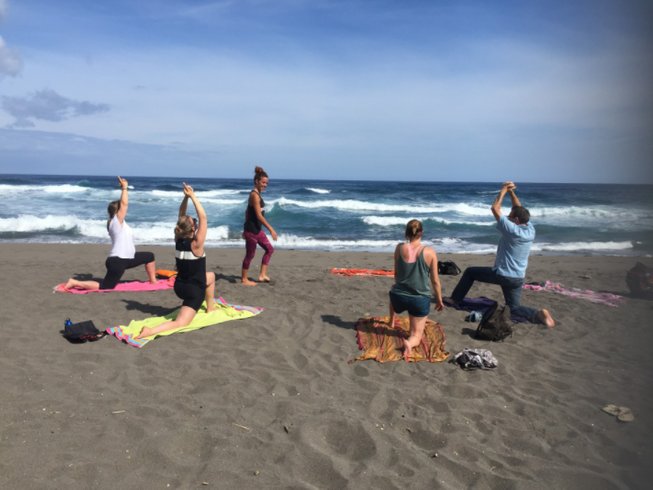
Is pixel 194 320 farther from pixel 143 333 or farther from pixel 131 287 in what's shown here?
pixel 131 287

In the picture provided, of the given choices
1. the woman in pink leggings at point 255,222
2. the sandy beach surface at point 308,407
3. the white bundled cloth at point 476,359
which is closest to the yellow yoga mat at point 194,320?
the sandy beach surface at point 308,407

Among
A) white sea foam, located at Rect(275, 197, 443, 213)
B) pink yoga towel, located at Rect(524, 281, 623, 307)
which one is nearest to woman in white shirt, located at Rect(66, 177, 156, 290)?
pink yoga towel, located at Rect(524, 281, 623, 307)

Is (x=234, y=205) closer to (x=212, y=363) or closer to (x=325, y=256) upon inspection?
(x=325, y=256)

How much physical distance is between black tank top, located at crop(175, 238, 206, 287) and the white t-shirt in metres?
2.28

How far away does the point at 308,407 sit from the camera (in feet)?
13.4

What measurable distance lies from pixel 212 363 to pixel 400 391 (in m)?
1.86

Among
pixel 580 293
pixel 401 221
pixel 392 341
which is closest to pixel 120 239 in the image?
pixel 392 341

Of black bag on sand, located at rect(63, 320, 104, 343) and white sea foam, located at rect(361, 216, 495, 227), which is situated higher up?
white sea foam, located at rect(361, 216, 495, 227)

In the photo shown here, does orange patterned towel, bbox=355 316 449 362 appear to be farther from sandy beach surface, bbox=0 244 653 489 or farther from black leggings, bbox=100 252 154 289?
black leggings, bbox=100 252 154 289

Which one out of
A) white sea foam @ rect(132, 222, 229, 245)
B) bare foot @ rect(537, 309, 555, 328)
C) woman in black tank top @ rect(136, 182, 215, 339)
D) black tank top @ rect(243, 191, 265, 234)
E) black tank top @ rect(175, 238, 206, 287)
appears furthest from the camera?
white sea foam @ rect(132, 222, 229, 245)

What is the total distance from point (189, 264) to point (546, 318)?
4.47m

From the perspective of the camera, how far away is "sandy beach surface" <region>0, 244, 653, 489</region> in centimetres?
319

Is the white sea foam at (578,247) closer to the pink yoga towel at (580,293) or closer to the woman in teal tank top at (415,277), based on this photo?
the pink yoga towel at (580,293)

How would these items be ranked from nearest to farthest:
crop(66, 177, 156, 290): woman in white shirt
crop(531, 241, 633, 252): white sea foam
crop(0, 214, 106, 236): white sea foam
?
crop(66, 177, 156, 290): woman in white shirt
crop(531, 241, 633, 252): white sea foam
crop(0, 214, 106, 236): white sea foam
